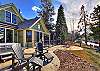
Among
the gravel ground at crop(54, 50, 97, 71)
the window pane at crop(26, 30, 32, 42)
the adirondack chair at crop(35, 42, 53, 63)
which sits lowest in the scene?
the gravel ground at crop(54, 50, 97, 71)

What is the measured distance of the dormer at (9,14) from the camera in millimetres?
23212

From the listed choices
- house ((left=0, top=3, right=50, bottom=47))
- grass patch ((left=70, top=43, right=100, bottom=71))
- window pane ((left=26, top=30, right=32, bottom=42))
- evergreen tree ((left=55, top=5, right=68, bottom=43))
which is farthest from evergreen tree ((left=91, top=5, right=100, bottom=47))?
window pane ((left=26, top=30, right=32, bottom=42))

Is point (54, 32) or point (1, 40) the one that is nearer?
point (1, 40)

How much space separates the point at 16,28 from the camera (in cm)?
2591

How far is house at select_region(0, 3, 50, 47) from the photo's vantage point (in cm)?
2297

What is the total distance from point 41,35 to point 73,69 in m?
20.6

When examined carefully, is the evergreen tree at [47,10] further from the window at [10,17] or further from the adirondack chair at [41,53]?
the adirondack chair at [41,53]

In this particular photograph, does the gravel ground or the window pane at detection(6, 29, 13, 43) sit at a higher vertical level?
the window pane at detection(6, 29, 13, 43)

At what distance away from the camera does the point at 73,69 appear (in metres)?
10.9

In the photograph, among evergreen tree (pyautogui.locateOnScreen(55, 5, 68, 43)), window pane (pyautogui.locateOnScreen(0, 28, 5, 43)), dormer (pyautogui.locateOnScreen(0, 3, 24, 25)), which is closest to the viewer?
window pane (pyautogui.locateOnScreen(0, 28, 5, 43))

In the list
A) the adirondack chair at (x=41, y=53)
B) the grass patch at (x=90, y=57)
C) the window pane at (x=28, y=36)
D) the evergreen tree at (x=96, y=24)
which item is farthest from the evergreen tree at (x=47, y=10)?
the adirondack chair at (x=41, y=53)

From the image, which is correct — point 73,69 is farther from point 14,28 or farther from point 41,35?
point 41,35

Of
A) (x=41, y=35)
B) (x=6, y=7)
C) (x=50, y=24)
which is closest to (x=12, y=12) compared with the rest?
(x=6, y=7)

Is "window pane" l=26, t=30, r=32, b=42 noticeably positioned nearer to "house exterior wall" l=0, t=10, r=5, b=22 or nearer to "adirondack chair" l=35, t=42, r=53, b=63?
"house exterior wall" l=0, t=10, r=5, b=22
